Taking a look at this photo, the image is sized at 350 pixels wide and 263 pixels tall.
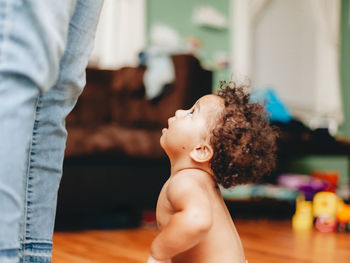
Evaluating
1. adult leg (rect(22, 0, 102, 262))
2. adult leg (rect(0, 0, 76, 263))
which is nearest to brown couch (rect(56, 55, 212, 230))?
adult leg (rect(22, 0, 102, 262))

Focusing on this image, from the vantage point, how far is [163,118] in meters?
2.67

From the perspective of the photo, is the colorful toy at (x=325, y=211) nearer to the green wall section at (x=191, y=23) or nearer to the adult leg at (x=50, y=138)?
the green wall section at (x=191, y=23)

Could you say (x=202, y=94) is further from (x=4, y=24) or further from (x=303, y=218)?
(x=4, y=24)

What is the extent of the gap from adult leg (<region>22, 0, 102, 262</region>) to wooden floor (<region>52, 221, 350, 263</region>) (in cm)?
70

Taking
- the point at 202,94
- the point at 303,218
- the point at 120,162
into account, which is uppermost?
the point at 202,94

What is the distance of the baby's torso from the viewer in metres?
0.97

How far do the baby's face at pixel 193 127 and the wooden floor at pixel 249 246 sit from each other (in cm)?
67

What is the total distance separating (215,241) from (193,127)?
Result: 0.24m

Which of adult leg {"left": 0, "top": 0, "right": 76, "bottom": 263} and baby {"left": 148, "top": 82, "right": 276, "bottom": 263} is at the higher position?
adult leg {"left": 0, "top": 0, "right": 76, "bottom": 263}

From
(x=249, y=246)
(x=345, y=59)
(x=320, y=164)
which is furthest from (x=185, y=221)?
(x=345, y=59)

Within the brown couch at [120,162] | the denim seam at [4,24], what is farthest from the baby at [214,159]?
the brown couch at [120,162]

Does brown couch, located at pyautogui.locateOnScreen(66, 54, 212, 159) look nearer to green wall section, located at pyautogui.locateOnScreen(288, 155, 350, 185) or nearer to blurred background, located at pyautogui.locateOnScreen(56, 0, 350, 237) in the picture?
blurred background, located at pyautogui.locateOnScreen(56, 0, 350, 237)

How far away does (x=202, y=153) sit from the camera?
1015 mm

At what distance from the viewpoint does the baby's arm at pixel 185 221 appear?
88 cm
